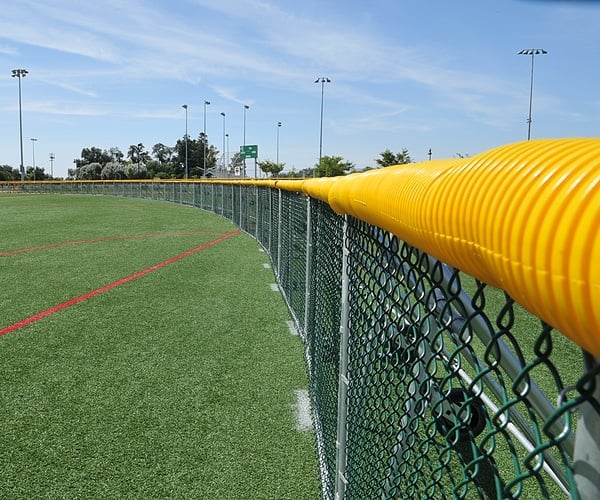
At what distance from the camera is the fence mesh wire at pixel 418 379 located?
0.89m

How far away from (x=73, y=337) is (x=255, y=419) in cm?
269

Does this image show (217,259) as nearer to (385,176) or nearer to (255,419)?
(255,419)

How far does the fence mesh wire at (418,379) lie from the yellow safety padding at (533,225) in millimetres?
94

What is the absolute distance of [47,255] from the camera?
35.3 feet

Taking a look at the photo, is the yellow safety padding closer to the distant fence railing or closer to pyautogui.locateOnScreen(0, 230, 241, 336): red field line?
the distant fence railing

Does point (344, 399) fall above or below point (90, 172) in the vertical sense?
below

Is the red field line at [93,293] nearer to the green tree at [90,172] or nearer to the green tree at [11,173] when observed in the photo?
the green tree at [11,173]

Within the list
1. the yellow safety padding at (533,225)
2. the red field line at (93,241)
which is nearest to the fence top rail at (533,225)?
the yellow safety padding at (533,225)

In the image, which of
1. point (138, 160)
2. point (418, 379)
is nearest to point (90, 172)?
point (138, 160)

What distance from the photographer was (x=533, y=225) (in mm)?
541

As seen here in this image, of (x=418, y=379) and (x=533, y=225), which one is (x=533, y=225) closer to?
(x=533, y=225)

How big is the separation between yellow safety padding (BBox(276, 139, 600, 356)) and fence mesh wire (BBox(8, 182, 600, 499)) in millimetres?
94

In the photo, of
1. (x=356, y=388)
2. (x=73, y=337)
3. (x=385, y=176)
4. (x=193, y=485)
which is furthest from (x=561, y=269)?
(x=73, y=337)

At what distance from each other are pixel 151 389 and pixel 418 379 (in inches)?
117
